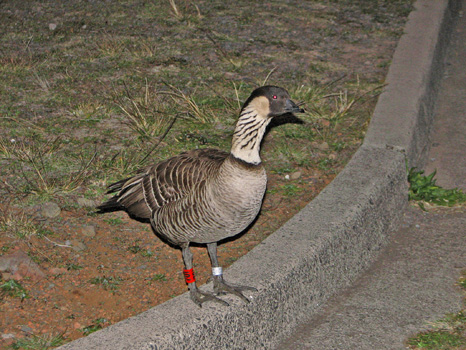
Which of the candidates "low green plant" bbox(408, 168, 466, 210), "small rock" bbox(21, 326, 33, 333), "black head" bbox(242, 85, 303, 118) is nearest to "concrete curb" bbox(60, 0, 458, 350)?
"low green plant" bbox(408, 168, 466, 210)

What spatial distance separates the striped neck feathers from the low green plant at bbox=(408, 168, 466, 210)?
2373 millimetres

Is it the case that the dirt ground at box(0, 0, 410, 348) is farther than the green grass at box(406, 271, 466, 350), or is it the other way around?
the dirt ground at box(0, 0, 410, 348)

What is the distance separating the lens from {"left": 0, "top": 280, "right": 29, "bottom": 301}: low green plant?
13.2ft

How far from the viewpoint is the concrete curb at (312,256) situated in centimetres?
352

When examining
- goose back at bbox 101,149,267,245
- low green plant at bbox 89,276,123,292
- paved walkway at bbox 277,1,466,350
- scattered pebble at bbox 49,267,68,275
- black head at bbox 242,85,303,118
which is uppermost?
black head at bbox 242,85,303,118

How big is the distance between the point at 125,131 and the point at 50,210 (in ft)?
4.87

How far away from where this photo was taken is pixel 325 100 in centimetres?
680

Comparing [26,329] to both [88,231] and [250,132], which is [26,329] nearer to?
[88,231]

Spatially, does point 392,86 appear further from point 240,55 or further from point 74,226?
point 74,226

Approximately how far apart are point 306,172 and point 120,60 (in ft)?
10.4

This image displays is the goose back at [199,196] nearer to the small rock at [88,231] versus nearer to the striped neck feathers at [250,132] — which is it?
the striped neck feathers at [250,132]

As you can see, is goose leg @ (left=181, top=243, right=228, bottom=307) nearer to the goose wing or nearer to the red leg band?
the red leg band

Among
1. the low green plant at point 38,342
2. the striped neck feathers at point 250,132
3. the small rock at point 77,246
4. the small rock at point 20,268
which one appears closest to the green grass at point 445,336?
the striped neck feathers at point 250,132

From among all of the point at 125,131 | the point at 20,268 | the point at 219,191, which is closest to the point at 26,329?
the point at 20,268
